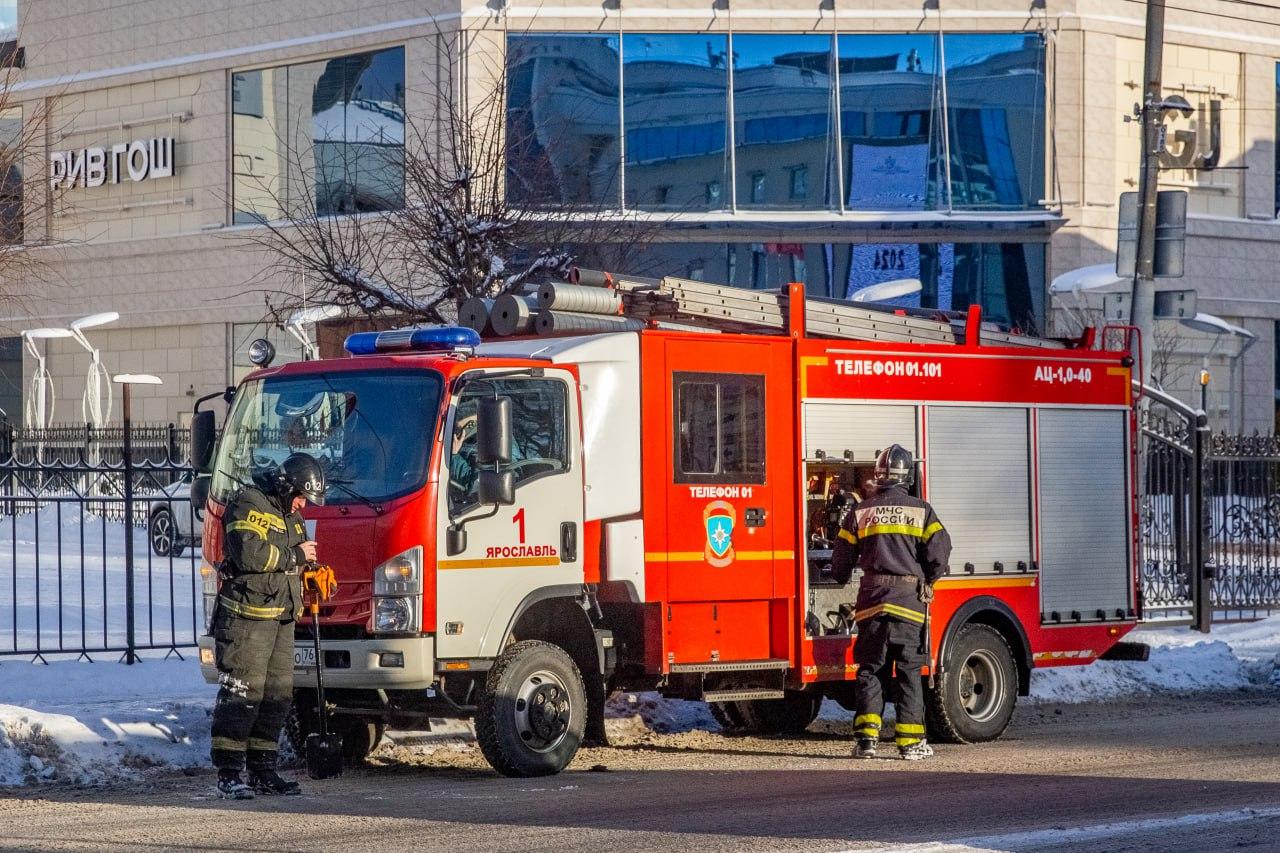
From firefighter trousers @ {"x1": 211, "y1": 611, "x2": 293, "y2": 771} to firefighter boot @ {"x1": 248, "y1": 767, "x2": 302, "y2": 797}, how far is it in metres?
0.05

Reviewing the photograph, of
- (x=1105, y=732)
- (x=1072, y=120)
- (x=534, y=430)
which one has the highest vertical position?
(x=1072, y=120)

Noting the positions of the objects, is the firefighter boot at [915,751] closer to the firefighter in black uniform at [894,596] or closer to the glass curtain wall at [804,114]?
the firefighter in black uniform at [894,596]

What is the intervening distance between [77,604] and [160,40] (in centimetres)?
2328

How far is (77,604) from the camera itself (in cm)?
1961

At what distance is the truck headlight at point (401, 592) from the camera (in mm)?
10375

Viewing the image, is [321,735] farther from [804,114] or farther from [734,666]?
[804,114]

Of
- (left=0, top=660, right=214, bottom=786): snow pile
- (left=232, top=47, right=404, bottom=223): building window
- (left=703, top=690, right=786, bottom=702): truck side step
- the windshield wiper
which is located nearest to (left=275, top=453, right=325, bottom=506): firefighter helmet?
the windshield wiper

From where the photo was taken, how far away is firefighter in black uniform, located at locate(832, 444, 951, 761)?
38.7ft

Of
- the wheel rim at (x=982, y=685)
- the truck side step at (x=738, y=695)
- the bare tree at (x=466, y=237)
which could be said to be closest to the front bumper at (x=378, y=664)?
the truck side step at (x=738, y=695)

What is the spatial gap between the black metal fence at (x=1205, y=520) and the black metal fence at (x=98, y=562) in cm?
962

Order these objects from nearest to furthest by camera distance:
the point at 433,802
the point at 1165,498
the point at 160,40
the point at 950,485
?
the point at 433,802 < the point at 950,485 < the point at 1165,498 < the point at 160,40

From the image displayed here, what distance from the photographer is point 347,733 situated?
11.9m

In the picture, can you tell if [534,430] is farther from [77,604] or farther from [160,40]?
[160,40]

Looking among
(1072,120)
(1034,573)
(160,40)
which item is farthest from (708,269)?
(1034,573)
